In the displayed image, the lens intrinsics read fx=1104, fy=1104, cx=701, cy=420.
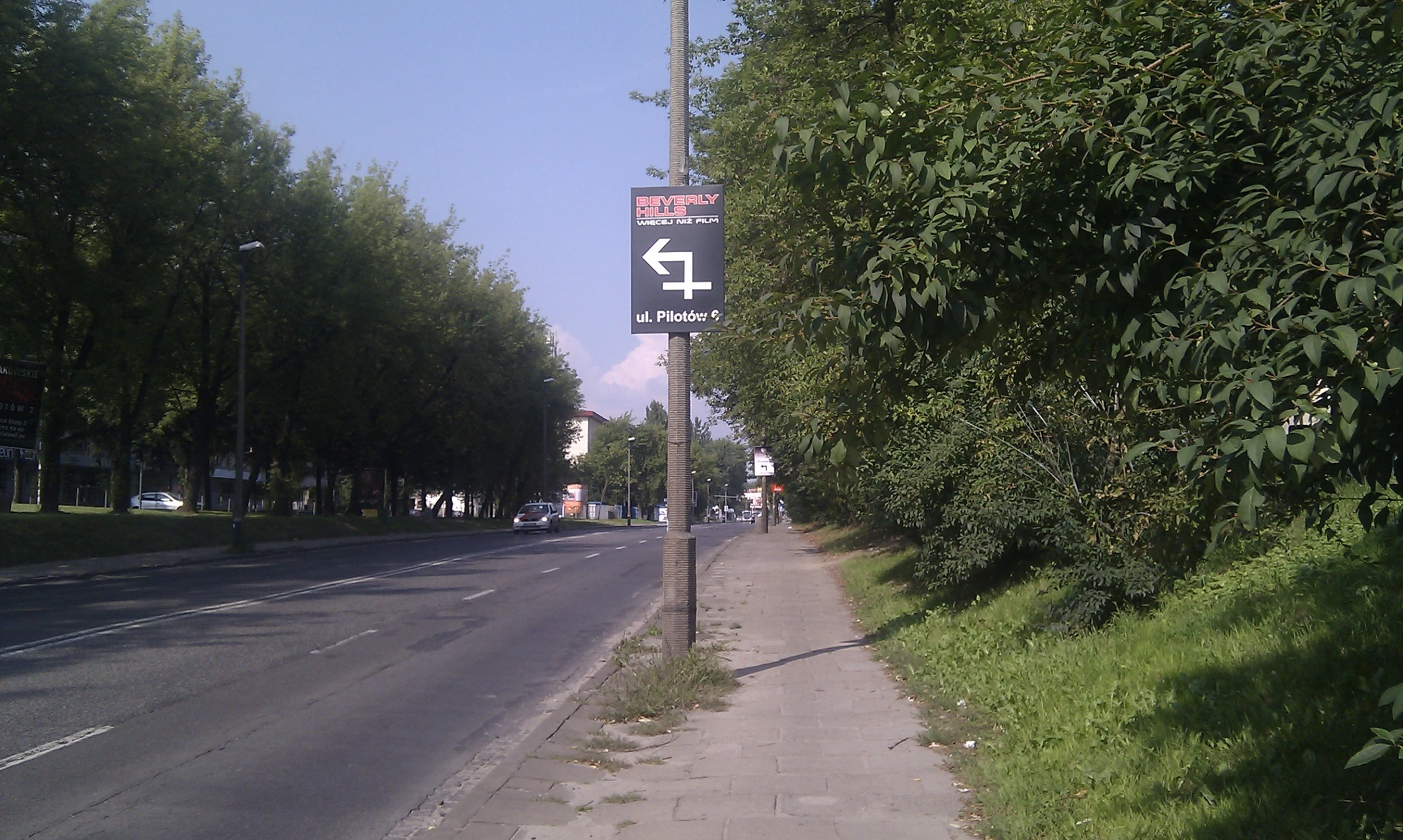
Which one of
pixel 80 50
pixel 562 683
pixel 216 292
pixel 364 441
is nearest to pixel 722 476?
pixel 364 441

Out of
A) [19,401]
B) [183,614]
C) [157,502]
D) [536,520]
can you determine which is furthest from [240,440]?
[157,502]

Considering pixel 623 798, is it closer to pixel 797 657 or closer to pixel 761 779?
pixel 761 779

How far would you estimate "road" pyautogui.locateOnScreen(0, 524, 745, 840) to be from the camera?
256 inches

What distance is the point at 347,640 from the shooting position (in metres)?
13.3

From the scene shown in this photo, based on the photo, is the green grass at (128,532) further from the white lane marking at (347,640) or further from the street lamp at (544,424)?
the street lamp at (544,424)

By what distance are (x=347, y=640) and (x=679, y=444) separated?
556 cm

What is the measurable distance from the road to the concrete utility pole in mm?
1409

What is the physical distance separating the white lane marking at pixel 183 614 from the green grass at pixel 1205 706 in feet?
30.5

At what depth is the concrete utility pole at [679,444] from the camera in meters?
10.1

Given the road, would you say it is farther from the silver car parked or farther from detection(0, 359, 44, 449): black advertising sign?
the silver car parked

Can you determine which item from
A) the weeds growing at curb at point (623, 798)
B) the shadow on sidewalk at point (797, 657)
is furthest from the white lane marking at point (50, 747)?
the shadow on sidewalk at point (797, 657)

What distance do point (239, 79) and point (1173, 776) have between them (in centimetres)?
3879

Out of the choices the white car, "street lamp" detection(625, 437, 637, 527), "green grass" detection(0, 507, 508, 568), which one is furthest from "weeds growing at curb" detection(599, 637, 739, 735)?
the white car

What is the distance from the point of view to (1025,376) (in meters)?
5.93
